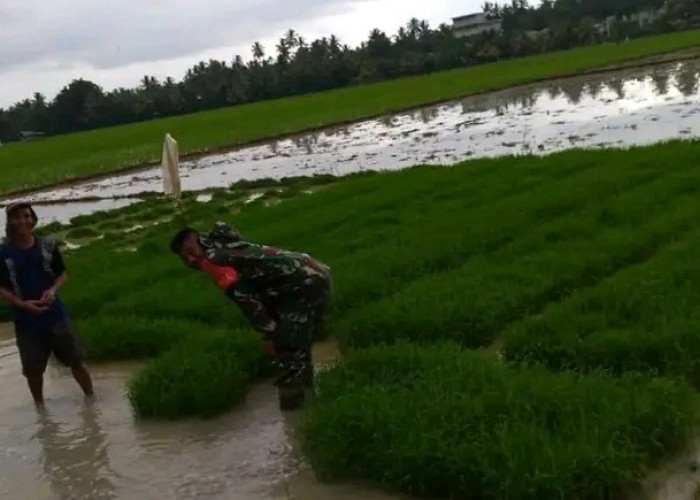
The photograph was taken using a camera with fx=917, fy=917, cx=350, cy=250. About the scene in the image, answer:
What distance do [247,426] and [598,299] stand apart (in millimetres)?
2721

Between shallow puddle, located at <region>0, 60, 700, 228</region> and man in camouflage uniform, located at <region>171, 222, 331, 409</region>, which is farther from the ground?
man in camouflage uniform, located at <region>171, 222, 331, 409</region>

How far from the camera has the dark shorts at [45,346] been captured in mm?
6574

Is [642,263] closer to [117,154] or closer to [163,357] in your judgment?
[163,357]

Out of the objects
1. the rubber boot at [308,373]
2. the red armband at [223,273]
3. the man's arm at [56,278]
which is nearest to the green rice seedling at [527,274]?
the rubber boot at [308,373]

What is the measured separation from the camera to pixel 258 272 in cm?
576

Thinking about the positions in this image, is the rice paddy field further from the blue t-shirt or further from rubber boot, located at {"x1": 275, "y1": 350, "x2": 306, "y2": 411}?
the blue t-shirt

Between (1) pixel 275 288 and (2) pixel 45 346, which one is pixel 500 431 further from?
(2) pixel 45 346

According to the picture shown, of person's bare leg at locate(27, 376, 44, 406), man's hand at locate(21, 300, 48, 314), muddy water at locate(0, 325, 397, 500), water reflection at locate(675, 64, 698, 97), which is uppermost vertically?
man's hand at locate(21, 300, 48, 314)

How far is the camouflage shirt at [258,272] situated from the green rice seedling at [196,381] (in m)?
0.65

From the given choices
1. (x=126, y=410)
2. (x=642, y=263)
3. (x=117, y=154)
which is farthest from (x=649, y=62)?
(x=126, y=410)

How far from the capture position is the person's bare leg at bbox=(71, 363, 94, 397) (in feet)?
22.3

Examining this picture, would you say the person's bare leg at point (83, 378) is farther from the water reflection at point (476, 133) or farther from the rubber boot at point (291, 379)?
the water reflection at point (476, 133)

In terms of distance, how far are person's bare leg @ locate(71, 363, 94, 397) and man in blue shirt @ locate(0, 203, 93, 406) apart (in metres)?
0.04

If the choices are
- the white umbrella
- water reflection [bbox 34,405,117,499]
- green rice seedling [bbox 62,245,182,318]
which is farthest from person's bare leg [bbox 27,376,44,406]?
the white umbrella
